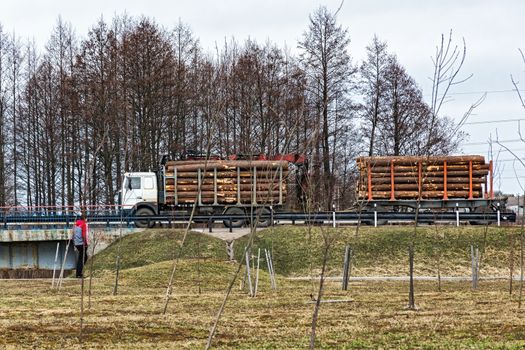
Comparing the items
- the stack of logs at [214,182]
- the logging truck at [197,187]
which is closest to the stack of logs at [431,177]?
the logging truck at [197,187]

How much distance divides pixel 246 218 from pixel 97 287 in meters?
17.4

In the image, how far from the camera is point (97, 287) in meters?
22.5

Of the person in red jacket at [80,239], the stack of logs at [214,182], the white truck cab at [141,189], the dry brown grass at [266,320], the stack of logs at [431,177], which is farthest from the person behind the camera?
the white truck cab at [141,189]

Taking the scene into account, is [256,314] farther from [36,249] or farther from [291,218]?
[36,249]

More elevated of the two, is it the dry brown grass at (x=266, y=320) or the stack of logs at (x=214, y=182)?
the stack of logs at (x=214, y=182)

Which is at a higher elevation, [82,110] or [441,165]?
[82,110]

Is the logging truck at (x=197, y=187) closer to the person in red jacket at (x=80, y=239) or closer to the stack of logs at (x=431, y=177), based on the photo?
the stack of logs at (x=431, y=177)

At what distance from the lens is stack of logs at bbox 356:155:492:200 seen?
42.0 meters

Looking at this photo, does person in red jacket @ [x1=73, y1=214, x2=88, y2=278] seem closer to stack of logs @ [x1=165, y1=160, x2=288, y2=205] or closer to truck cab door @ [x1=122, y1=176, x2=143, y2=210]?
stack of logs @ [x1=165, y1=160, x2=288, y2=205]

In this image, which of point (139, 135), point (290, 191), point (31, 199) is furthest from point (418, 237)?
point (31, 199)

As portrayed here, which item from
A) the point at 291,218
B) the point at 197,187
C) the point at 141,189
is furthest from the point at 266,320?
the point at 141,189

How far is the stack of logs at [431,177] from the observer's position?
42.0 m

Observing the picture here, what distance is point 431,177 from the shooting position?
41750 mm

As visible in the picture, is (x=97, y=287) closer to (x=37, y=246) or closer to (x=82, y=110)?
(x=37, y=246)
